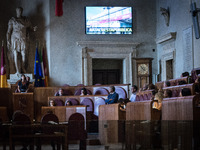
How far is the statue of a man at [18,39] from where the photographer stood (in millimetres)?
15664

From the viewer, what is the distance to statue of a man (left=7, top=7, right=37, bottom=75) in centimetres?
1566

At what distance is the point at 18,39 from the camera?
15664mm

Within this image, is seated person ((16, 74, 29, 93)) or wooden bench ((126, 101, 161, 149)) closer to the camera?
wooden bench ((126, 101, 161, 149))

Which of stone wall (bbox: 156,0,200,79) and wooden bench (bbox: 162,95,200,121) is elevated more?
stone wall (bbox: 156,0,200,79)

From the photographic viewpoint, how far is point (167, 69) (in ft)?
51.1

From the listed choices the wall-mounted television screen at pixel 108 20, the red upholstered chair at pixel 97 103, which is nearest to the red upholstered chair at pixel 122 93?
the red upholstered chair at pixel 97 103

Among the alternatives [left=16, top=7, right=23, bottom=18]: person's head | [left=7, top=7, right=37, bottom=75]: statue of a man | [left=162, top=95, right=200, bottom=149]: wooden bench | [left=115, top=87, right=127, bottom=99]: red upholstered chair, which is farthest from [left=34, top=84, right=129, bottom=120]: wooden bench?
[left=162, top=95, right=200, bottom=149]: wooden bench

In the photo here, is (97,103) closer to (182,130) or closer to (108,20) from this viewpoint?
(182,130)

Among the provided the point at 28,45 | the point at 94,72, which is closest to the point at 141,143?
the point at 28,45

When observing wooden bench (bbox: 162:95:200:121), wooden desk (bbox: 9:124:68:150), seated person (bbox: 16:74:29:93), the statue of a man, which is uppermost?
the statue of a man

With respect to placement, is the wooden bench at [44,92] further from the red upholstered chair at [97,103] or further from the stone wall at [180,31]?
the stone wall at [180,31]

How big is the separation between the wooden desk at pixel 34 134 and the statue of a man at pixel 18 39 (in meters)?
10.8

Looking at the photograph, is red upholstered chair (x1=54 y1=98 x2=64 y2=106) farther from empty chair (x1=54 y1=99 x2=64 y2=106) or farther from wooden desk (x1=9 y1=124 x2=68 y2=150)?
wooden desk (x1=9 y1=124 x2=68 y2=150)

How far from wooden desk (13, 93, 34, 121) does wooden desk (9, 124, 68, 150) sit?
229 inches
